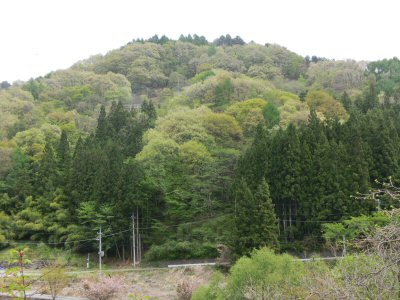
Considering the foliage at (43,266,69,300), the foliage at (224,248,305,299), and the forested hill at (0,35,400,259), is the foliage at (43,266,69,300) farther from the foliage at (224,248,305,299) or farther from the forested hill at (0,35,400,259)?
the foliage at (224,248,305,299)

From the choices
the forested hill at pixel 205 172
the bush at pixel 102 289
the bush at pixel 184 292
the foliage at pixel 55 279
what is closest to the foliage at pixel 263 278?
the bush at pixel 184 292

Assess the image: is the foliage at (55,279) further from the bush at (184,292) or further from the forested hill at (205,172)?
the forested hill at (205,172)

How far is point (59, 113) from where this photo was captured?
47062 millimetres

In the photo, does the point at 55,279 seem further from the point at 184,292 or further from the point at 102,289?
the point at 184,292

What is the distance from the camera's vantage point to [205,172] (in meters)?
30.0

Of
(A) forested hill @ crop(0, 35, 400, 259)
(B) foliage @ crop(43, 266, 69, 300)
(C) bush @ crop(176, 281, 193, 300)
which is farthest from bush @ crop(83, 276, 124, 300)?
(A) forested hill @ crop(0, 35, 400, 259)

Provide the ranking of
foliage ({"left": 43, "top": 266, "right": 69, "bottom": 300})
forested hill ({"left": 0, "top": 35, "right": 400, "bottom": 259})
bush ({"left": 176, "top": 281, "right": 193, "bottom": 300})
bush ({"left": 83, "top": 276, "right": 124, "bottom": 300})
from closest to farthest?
1. bush ({"left": 176, "top": 281, "right": 193, "bottom": 300})
2. foliage ({"left": 43, "top": 266, "right": 69, "bottom": 300})
3. bush ({"left": 83, "top": 276, "right": 124, "bottom": 300})
4. forested hill ({"left": 0, "top": 35, "right": 400, "bottom": 259})

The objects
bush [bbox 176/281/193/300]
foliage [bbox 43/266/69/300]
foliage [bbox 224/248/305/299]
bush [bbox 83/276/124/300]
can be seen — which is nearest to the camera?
foliage [bbox 224/248/305/299]

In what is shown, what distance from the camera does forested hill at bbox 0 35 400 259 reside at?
26.2 metres

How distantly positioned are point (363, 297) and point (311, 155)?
78.0 feet

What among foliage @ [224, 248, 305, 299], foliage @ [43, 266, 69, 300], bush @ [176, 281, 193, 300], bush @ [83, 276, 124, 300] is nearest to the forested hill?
bush @ [176, 281, 193, 300]

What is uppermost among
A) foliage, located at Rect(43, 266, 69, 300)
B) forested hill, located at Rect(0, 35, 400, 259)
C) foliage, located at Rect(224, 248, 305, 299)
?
forested hill, located at Rect(0, 35, 400, 259)

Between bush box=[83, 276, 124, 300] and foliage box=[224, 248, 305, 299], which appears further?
bush box=[83, 276, 124, 300]

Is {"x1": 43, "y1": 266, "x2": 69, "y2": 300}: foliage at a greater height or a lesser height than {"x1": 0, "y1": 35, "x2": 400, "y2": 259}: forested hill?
lesser
